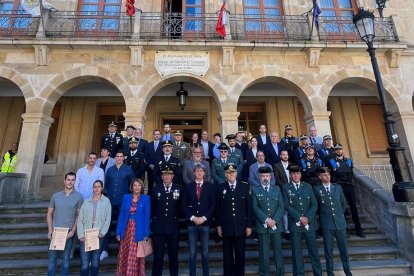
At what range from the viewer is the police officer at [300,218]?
431 cm

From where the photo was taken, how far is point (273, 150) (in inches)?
254

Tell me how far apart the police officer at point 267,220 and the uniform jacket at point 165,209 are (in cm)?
134

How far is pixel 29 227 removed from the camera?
590cm

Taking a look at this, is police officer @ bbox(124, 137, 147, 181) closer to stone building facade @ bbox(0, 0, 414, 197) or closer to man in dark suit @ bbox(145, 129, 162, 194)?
man in dark suit @ bbox(145, 129, 162, 194)

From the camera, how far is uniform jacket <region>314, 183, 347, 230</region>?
14.9 feet

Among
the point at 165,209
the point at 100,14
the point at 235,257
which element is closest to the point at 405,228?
the point at 235,257

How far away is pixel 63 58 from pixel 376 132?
43.4 feet

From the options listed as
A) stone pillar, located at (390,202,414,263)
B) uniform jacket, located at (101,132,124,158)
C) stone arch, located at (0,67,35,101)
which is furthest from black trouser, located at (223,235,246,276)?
stone arch, located at (0,67,35,101)

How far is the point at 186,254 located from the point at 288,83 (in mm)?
6879

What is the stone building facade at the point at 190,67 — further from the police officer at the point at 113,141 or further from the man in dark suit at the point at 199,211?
the man in dark suit at the point at 199,211

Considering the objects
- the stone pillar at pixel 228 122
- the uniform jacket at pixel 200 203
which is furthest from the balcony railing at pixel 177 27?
the uniform jacket at pixel 200 203

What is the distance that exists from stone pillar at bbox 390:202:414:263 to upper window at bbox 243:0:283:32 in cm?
706

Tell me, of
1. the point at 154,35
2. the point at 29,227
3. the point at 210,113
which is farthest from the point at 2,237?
the point at 210,113

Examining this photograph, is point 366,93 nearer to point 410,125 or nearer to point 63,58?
point 410,125
